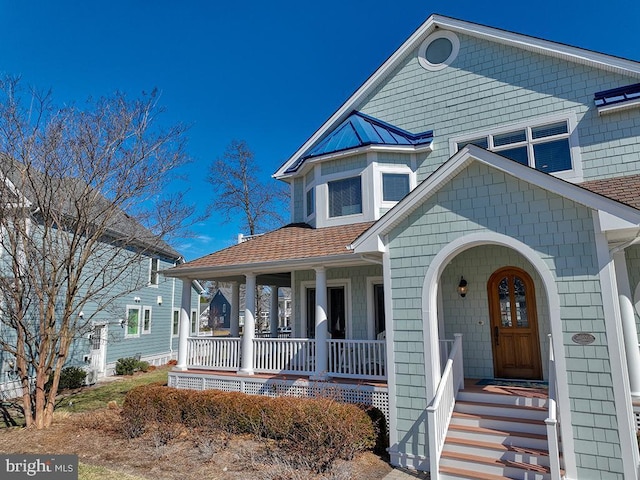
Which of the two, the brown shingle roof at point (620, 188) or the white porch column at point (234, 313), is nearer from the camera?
the brown shingle roof at point (620, 188)

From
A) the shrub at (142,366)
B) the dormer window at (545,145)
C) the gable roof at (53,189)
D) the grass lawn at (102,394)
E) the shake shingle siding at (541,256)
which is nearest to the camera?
the shake shingle siding at (541,256)

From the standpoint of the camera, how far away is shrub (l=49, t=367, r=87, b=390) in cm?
1425

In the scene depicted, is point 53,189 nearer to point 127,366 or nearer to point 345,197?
point 345,197

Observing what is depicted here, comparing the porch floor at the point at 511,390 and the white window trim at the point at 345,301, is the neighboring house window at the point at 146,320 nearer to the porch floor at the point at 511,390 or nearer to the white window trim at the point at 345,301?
the white window trim at the point at 345,301

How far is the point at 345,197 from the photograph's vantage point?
11102 millimetres

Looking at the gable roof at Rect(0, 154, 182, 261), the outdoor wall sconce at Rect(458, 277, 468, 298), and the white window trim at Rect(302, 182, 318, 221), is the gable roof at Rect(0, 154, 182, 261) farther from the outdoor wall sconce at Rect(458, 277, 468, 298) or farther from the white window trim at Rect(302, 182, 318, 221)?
the outdoor wall sconce at Rect(458, 277, 468, 298)

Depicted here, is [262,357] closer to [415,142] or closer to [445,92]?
[415,142]

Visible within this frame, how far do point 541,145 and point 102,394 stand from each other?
15.1 meters

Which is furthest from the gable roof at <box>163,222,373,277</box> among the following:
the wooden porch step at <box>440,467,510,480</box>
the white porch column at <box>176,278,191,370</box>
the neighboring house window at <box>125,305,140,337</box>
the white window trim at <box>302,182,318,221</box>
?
the neighboring house window at <box>125,305,140,337</box>

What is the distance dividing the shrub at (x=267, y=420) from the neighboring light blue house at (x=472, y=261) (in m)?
0.82

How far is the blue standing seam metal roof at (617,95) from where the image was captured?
8.50 meters

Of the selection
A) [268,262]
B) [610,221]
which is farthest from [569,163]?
[268,262]

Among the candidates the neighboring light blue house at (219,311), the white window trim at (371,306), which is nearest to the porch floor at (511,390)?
the white window trim at (371,306)

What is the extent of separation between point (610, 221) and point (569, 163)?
435cm
